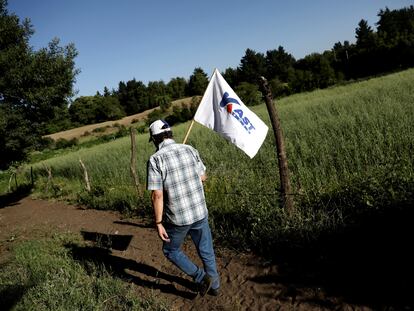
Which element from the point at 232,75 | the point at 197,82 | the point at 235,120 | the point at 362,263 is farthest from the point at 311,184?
the point at 197,82

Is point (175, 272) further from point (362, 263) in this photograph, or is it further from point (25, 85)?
point (25, 85)

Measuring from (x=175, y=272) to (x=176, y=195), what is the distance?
1.76 metres

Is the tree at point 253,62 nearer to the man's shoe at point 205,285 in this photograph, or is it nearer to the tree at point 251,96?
the tree at point 251,96

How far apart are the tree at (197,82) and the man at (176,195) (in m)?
83.4

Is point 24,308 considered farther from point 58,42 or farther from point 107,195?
point 58,42

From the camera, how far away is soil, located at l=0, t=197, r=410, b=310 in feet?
11.8

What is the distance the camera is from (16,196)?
16.6 meters

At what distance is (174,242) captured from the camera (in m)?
3.72

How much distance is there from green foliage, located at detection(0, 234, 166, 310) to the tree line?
3.25 metres

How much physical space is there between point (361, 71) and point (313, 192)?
175ft

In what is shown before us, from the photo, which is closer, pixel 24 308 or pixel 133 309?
pixel 133 309

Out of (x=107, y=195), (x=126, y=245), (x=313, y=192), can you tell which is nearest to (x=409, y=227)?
(x=313, y=192)

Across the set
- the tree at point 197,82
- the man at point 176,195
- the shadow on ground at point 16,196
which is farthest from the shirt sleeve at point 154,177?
the tree at point 197,82

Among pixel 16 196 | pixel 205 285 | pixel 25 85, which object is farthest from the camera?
pixel 16 196
